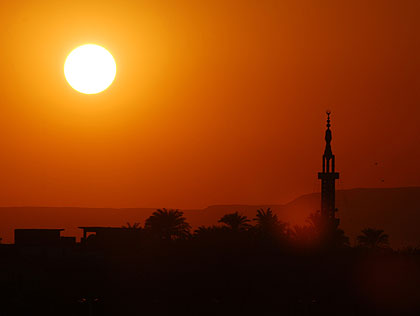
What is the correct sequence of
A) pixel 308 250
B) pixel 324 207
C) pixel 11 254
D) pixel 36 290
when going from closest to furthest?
pixel 36 290
pixel 11 254
pixel 308 250
pixel 324 207

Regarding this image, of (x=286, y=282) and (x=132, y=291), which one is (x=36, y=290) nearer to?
(x=132, y=291)

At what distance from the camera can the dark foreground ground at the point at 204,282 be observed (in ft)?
188

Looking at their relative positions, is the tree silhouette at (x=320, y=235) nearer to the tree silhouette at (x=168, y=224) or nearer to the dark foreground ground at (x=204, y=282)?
the dark foreground ground at (x=204, y=282)

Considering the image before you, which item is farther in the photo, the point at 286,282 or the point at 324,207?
the point at 324,207

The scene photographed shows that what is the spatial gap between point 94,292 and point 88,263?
755cm

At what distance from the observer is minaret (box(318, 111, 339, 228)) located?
293ft

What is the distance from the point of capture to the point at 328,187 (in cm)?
9212

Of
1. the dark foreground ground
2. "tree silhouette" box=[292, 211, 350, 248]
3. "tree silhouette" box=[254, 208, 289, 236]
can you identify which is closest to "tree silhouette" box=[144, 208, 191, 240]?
"tree silhouette" box=[254, 208, 289, 236]

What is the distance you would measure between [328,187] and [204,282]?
30850 millimetres

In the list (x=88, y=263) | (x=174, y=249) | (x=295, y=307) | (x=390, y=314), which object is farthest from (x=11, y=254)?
(x=390, y=314)

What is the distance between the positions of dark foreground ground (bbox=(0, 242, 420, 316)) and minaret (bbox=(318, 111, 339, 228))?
44.2ft

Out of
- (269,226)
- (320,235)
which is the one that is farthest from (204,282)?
(269,226)

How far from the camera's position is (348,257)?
74.1m

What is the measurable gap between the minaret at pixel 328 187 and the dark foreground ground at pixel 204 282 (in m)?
13.5
